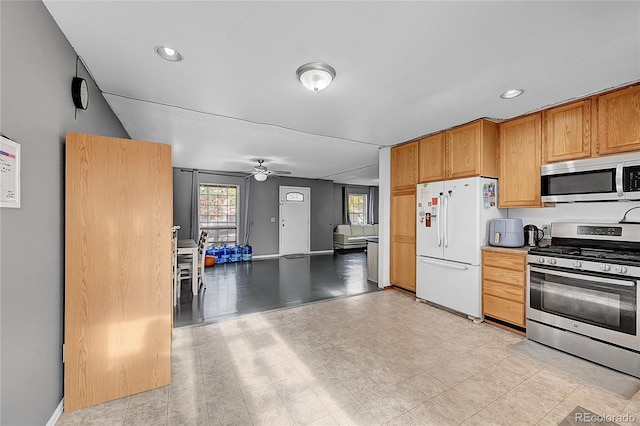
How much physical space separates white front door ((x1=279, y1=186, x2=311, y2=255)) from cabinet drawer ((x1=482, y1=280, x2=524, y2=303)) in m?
6.02

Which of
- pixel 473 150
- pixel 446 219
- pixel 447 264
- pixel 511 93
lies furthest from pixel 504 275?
pixel 511 93

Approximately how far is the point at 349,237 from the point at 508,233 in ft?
20.6

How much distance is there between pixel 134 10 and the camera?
61.3 inches

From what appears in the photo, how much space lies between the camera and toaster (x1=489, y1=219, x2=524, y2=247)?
3165 mm

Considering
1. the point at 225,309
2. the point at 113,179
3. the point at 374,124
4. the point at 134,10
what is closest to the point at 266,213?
the point at 225,309

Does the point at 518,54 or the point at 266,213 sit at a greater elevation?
the point at 518,54

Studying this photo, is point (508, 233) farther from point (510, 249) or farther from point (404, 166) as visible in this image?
point (404, 166)

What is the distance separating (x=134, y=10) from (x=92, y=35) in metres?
0.48

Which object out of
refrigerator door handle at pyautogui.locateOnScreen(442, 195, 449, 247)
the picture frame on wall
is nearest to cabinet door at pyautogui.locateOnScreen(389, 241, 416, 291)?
refrigerator door handle at pyautogui.locateOnScreen(442, 195, 449, 247)

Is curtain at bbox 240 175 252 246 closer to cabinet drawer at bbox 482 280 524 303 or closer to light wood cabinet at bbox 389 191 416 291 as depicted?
light wood cabinet at bbox 389 191 416 291

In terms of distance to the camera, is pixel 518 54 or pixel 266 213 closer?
pixel 518 54

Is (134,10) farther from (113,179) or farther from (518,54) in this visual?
(518,54)

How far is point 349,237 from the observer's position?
367 inches

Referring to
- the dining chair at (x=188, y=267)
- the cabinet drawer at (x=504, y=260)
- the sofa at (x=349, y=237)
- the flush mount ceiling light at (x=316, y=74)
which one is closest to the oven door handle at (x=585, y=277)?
the cabinet drawer at (x=504, y=260)
